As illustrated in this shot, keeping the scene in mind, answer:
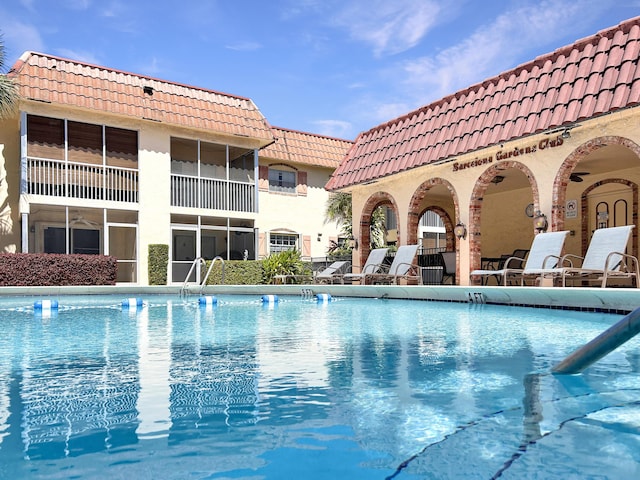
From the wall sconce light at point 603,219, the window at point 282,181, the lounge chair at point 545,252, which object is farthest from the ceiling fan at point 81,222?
the wall sconce light at point 603,219

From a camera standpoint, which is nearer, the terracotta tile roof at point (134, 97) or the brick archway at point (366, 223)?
the terracotta tile roof at point (134, 97)

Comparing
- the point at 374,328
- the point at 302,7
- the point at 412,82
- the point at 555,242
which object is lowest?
the point at 374,328

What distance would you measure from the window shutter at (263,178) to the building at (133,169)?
0.05 meters

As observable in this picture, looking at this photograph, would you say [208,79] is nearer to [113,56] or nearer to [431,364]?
[113,56]

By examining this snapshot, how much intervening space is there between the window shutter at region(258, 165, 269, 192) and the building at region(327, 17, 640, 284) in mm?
6316

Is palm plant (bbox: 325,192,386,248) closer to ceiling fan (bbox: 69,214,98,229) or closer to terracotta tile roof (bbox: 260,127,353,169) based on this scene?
terracotta tile roof (bbox: 260,127,353,169)

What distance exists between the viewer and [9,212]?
17328 mm

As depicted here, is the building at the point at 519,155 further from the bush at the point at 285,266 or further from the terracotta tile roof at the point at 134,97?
the terracotta tile roof at the point at 134,97

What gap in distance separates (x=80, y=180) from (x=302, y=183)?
10.1m

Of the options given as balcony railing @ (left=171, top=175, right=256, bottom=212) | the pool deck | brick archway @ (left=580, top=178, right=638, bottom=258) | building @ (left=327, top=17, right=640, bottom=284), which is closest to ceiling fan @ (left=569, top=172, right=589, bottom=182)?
building @ (left=327, top=17, right=640, bottom=284)

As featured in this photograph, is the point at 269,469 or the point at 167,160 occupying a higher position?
the point at 167,160

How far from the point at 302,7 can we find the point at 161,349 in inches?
586

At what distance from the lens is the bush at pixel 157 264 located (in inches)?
726

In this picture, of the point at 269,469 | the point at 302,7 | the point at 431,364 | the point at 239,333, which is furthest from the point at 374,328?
the point at 302,7
